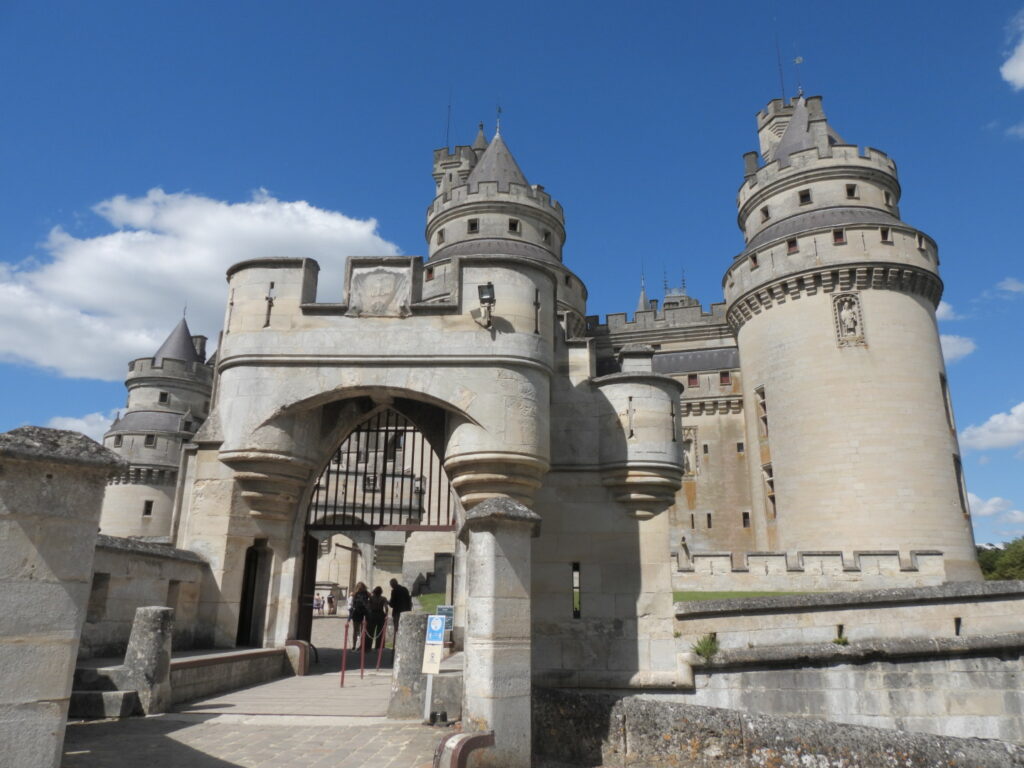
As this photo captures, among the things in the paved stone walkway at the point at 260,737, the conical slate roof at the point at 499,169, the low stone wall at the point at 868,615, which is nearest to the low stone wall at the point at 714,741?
the paved stone walkway at the point at 260,737

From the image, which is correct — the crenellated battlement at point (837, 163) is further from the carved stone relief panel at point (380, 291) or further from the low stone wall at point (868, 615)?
the carved stone relief panel at point (380, 291)

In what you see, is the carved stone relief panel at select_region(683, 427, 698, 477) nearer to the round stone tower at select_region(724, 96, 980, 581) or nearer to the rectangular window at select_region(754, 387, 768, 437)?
the round stone tower at select_region(724, 96, 980, 581)

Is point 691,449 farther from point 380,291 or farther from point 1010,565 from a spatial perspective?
point 380,291

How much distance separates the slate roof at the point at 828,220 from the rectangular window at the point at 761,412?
555 cm

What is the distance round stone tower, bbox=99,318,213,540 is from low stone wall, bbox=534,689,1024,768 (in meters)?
31.4

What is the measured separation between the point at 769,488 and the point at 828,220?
32.7ft

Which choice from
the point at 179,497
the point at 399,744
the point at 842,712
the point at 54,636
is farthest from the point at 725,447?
the point at 54,636

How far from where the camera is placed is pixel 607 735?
23.6 ft

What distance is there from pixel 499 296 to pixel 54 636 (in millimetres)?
Answer: 6733

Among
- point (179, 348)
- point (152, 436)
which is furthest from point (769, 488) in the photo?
point (179, 348)

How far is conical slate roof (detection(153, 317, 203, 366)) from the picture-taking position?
3772cm

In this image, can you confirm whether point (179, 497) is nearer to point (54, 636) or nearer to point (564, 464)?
point (564, 464)

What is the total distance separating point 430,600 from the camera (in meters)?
21.2

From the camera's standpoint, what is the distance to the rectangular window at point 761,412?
27.3m
